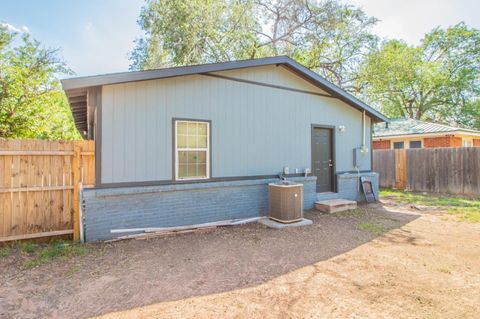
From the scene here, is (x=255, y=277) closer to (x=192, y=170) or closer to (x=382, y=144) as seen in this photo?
(x=192, y=170)

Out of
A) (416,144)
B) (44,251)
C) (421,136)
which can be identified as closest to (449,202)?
(421,136)

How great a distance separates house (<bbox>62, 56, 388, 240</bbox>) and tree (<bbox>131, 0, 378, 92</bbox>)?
8.80 meters

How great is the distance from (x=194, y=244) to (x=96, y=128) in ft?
9.01

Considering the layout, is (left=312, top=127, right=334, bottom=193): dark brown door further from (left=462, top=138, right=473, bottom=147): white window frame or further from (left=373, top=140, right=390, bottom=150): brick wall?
(left=462, top=138, right=473, bottom=147): white window frame

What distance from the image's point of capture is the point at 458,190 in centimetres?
1049

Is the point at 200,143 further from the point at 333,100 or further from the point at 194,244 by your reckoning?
the point at 333,100

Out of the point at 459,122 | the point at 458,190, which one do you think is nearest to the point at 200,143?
the point at 458,190

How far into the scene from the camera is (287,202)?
20.6 ft

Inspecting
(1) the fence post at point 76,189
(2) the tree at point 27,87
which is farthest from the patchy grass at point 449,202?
(2) the tree at point 27,87

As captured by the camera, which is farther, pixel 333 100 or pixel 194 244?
pixel 333 100

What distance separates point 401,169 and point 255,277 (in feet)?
35.9

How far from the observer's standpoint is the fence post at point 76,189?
5.07 metres

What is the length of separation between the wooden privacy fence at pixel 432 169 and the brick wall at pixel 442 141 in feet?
11.0

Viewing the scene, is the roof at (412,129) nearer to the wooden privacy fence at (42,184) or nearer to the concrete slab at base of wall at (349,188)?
the concrete slab at base of wall at (349,188)
